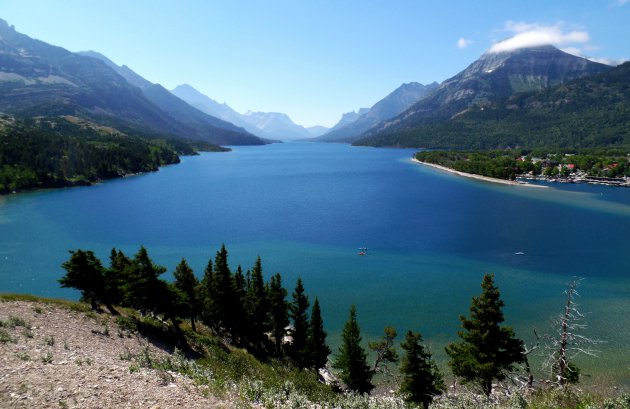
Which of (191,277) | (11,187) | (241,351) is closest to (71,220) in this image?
(11,187)

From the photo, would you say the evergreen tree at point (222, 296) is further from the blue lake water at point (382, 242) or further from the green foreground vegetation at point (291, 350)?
the blue lake water at point (382, 242)

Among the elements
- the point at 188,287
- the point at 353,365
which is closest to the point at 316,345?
the point at 353,365

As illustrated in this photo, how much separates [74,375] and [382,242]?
72.1 metres

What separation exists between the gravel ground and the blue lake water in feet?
90.6

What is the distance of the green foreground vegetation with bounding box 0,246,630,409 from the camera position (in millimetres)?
22250

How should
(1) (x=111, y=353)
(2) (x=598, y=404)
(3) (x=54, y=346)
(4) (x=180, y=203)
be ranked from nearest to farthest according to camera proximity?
(2) (x=598, y=404)
(3) (x=54, y=346)
(1) (x=111, y=353)
(4) (x=180, y=203)

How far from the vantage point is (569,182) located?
7411 inches

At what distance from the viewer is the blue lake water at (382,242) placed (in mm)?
53406

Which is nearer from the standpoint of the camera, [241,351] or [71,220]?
[241,351]

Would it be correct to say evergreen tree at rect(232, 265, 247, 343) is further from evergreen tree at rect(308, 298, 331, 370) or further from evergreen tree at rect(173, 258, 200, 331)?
evergreen tree at rect(308, 298, 331, 370)

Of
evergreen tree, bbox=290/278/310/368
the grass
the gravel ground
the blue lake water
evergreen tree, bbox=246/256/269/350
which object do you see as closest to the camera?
the gravel ground

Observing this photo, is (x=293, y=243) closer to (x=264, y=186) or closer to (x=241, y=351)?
(x=241, y=351)

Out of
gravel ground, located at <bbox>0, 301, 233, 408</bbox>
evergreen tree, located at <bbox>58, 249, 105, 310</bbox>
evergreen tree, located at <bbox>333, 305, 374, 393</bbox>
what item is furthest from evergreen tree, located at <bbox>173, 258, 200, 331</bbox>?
evergreen tree, located at <bbox>333, 305, 374, 393</bbox>

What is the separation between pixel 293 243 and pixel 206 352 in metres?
50.1
